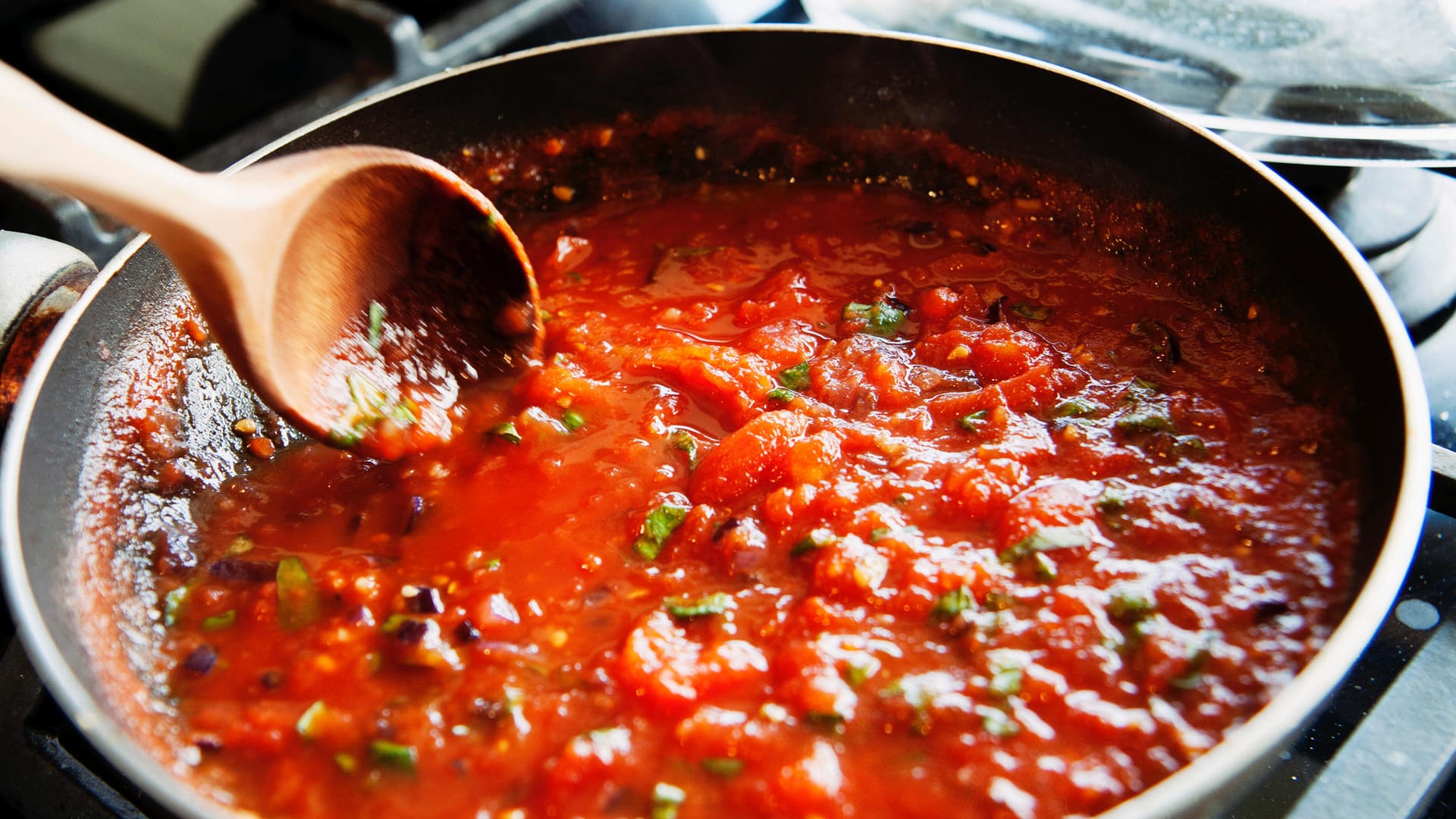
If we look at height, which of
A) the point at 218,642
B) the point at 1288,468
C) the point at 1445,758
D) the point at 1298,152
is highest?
the point at 1298,152

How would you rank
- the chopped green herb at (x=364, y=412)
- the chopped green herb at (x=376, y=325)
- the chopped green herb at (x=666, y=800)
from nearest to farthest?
the chopped green herb at (x=666, y=800) → the chopped green herb at (x=364, y=412) → the chopped green herb at (x=376, y=325)

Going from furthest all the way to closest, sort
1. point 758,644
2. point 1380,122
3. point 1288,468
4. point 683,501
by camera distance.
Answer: point 1380,122, point 683,501, point 1288,468, point 758,644

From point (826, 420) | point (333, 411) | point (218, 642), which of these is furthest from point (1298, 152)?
point (218, 642)

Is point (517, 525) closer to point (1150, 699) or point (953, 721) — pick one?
A: point (953, 721)

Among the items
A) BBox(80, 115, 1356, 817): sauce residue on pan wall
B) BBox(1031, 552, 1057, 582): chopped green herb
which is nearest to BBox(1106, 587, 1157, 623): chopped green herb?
BBox(80, 115, 1356, 817): sauce residue on pan wall

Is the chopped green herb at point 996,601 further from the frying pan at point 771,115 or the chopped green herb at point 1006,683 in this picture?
the frying pan at point 771,115

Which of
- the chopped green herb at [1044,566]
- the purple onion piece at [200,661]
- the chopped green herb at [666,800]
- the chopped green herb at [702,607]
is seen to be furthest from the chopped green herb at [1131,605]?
the purple onion piece at [200,661]

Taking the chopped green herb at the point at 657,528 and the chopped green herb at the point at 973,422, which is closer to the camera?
the chopped green herb at the point at 657,528
